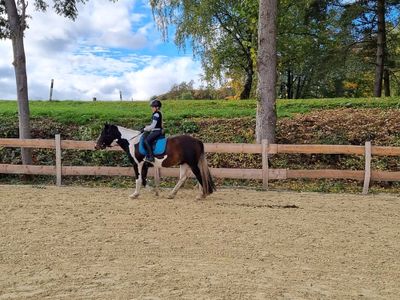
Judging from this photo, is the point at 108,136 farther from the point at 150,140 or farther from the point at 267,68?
the point at 267,68

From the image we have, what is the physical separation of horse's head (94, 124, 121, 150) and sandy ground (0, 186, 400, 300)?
1.20 meters

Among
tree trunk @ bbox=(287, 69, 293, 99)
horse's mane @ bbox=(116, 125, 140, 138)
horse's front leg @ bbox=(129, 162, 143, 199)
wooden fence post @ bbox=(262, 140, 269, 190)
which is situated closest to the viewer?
horse's front leg @ bbox=(129, 162, 143, 199)

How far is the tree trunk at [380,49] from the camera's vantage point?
80.3 feet

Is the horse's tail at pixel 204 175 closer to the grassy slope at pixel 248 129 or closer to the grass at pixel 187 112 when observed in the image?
the grassy slope at pixel 248 129

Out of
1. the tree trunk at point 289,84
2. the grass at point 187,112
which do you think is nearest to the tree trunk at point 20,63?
the grass at point 187,112

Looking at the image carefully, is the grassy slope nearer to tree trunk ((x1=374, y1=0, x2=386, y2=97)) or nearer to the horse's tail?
the horse's tail

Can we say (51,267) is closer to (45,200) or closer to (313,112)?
(45,200)

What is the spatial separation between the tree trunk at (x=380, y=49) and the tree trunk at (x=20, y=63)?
1807 centimetres

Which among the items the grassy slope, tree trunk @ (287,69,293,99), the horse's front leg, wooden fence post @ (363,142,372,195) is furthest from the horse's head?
tree trunk @ (287,69,293,99)

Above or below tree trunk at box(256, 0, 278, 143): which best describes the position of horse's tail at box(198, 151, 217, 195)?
below

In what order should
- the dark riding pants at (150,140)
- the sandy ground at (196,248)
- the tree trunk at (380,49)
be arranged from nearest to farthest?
the sandy ground at (196,248) → the dark riding pants at (150,140) → the tree trunk at (380,49)

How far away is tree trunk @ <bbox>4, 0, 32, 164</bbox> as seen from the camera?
1255cm

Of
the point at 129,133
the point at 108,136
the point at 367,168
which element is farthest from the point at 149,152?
the point at 367,168

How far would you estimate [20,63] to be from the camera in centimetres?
1267
